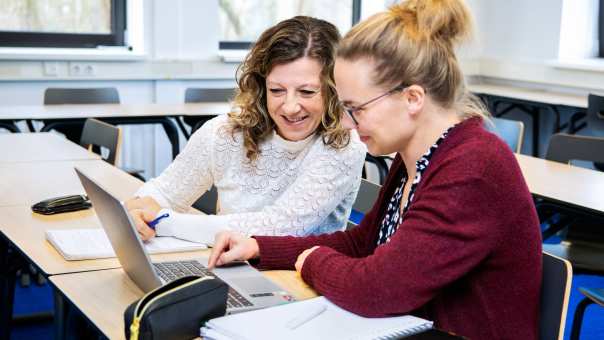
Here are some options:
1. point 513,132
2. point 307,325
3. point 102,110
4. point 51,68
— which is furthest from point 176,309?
point 51,68

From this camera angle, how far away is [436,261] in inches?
50.1

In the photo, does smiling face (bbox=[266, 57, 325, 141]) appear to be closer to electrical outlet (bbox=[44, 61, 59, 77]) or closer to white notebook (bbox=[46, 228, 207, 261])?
white notebook (bbox=[46, 228, 207, 261])

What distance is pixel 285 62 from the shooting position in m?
1.94

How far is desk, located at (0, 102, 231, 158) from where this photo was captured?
432 centimetres

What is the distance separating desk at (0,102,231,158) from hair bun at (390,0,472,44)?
3.22 meters

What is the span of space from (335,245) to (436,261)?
0.46 meters

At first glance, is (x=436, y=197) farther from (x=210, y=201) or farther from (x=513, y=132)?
(x=513, y=132)

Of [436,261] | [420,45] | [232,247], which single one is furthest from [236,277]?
[420,45]

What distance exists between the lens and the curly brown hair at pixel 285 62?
194cm

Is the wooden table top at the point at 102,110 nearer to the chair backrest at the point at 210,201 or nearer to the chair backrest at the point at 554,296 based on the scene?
the chair backrest at the point at 210,201

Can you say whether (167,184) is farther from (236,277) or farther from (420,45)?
(420,45)

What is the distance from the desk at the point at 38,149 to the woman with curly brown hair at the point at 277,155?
1004 millimetres

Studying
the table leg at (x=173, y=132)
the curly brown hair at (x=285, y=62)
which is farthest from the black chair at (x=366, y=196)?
the table leg at (x=173, y=132)

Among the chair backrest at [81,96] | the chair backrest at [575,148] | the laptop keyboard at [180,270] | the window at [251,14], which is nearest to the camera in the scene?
the laptop keyboard at [180,270]
